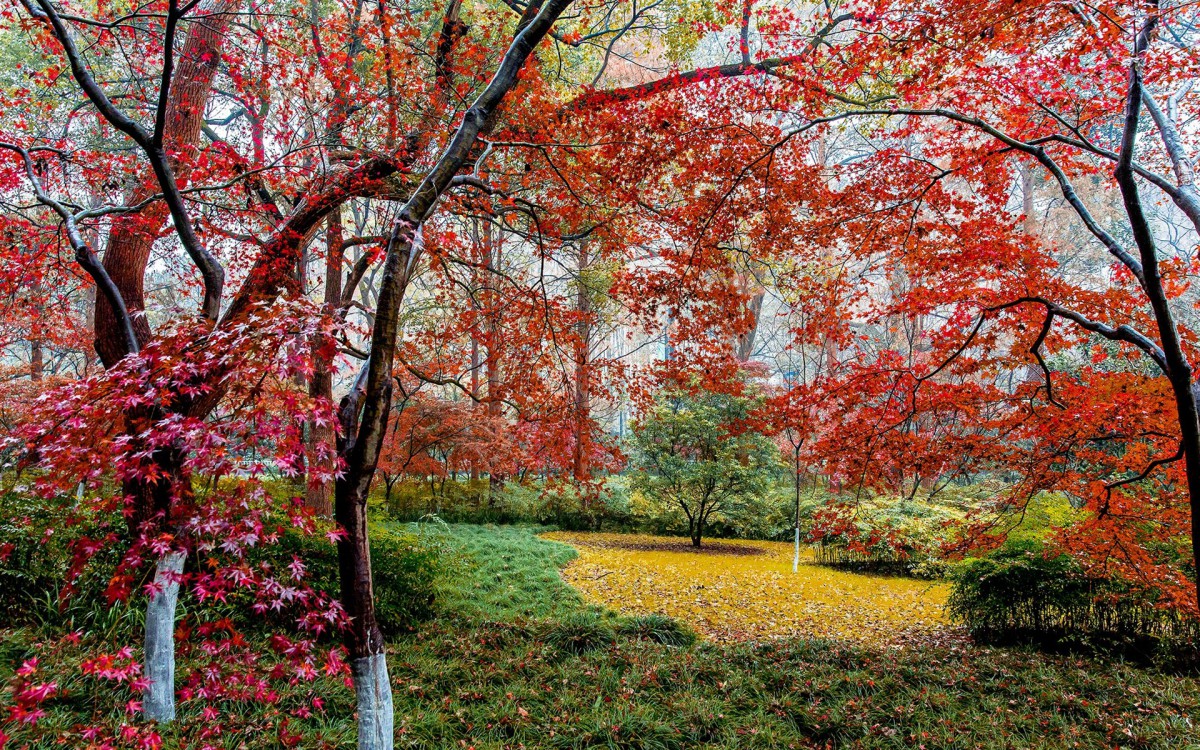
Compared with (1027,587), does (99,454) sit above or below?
above

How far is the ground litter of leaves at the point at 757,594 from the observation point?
7.23m

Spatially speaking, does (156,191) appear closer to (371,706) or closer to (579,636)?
(371,706)

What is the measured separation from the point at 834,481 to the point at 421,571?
12211 millimetres

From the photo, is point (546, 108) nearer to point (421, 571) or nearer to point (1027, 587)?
point (421, 571)

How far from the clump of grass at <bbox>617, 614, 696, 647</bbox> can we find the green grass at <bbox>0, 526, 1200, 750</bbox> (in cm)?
2

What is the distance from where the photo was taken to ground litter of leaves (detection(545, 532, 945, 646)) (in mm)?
7234

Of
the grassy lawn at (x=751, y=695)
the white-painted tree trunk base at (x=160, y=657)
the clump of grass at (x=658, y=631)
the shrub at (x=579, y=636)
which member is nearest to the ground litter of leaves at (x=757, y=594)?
the clump of grass at (x=658, y=631)

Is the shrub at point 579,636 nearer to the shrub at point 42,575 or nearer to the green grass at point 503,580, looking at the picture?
the green grass at point 503,580

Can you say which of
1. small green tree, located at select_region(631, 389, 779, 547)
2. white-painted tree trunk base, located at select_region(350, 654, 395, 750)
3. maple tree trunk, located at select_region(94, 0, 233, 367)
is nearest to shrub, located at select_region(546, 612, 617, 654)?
white-painted tree trunk base, located at select_region(350, 654, 395, 750)

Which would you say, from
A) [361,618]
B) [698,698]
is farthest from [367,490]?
[698,698]

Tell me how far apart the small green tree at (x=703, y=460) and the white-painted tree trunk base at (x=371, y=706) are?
10.3 m

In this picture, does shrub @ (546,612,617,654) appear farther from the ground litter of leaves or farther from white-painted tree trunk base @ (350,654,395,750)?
white-painted tree trunk base @ (350,654,395,750)

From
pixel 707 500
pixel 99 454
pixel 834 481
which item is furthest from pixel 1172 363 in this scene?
pixel 834 481

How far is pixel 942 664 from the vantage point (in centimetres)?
533
